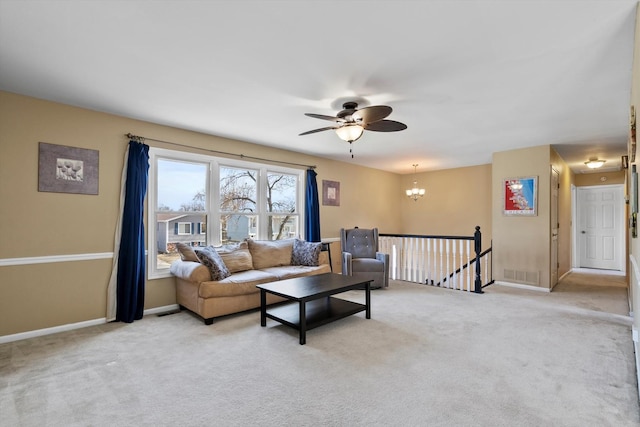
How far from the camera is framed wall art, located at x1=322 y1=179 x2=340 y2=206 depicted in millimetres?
6488

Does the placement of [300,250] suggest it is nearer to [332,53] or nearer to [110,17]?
[332,53]

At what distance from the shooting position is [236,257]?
14.6 feet

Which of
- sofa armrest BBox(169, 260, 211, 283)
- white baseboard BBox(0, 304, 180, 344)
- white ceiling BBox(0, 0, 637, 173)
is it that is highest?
white ceiling BBox(0, 0, 637, 173)

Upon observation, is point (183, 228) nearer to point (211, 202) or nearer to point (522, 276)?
point (211, 202)

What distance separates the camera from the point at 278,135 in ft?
15.8

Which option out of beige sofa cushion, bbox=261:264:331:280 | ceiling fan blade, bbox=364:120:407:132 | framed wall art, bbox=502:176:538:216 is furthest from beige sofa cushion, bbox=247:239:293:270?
framed wall art, bbox=502:176:538:216

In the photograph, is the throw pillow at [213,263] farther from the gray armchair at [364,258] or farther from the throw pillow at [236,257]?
the gray armchair at [364,258]

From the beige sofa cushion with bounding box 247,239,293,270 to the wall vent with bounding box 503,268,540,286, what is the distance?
4052 millimetres

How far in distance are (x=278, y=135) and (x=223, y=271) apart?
7.26 feet

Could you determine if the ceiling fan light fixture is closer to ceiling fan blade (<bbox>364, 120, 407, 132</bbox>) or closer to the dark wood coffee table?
ceiling fan blade (<bbox>364, 120, 407, 132</bbox>)

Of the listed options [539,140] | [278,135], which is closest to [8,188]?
[278,135]

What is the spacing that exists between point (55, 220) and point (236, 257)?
2.09 meters

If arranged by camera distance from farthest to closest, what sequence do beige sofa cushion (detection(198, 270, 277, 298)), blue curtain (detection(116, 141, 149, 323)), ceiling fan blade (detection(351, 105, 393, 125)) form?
blue curtain (detection(116, 141, 149, 323)), beige sofa cushion (detection(198, 270, 277, 298)), ceiling fan blade (detection(351, 105, 393, 125))

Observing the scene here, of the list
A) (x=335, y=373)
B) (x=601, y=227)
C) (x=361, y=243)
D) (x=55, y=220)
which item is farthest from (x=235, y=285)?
(x=601, y=227)
